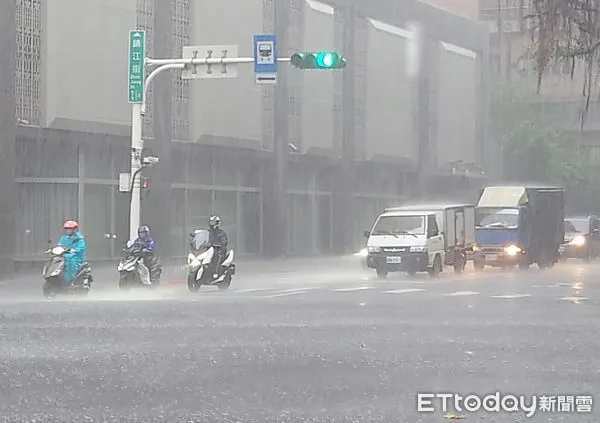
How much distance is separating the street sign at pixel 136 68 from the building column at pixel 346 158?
23.5 metres

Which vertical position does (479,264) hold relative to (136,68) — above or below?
below

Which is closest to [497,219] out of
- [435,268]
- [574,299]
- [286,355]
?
[435,268]

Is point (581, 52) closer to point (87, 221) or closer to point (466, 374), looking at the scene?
point (466, 374)

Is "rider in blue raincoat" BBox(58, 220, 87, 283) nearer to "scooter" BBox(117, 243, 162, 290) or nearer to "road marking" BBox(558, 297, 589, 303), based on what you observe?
"scooter" BBox(117, 243, 162, 290)

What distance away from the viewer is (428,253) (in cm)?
3244

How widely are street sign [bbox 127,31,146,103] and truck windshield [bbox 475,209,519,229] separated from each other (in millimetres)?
14546

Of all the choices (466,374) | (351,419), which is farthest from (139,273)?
(351,419)

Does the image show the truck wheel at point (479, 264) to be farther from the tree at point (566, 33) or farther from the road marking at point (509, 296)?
the tree at point (566, 33)

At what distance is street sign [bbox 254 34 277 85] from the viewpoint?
84.0 feet

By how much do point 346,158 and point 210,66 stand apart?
82.1 feet

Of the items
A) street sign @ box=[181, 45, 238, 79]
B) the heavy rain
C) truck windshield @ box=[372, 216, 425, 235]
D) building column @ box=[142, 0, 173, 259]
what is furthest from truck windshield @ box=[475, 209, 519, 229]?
street sign @ box=[181, 45, 238, 79]

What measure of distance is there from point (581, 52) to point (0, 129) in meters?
17.3

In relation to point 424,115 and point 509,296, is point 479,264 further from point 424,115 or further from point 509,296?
point 424,115

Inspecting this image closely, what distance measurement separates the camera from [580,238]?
46.9 meters
